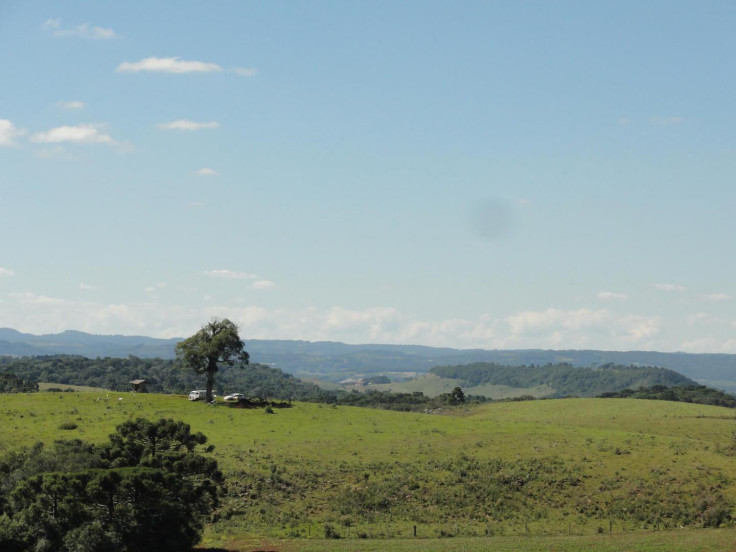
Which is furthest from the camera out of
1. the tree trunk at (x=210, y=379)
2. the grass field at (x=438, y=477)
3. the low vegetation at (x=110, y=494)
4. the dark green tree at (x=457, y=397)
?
the dark green tree at (x=457, y=397)

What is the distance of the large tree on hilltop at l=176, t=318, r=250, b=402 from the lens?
353 feet

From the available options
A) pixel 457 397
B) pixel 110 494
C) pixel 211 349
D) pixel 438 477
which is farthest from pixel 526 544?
pixel 457 397

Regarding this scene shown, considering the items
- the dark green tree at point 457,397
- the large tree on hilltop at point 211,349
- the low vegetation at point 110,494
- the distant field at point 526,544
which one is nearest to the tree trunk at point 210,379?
the large tree on hilltop at point 211,349

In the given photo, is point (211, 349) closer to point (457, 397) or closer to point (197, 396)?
point (197, 396)

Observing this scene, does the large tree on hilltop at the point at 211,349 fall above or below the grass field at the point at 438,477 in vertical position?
above

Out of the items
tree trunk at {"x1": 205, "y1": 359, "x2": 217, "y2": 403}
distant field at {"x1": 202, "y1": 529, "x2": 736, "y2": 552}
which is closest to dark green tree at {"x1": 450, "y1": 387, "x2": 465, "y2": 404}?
tree trunk at {"x1": 205, "y1": 359, "x2": 217, "y2": 403}

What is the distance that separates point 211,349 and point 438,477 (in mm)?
46259

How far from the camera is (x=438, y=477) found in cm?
7100

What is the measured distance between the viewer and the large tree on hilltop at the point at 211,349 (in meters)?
108

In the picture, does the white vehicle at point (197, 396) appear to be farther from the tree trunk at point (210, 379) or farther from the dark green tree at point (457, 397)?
the dark green tree at point (457, 397)

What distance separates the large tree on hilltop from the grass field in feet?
30.8

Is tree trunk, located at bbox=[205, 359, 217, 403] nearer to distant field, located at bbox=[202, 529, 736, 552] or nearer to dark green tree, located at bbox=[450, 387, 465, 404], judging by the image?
distant field, located at bbox=[202, 529, 736, 552]

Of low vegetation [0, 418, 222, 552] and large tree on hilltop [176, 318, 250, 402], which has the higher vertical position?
large tree on hilltop [176, 318, 250, 402]

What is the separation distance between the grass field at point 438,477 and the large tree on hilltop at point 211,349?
9.40 metres
